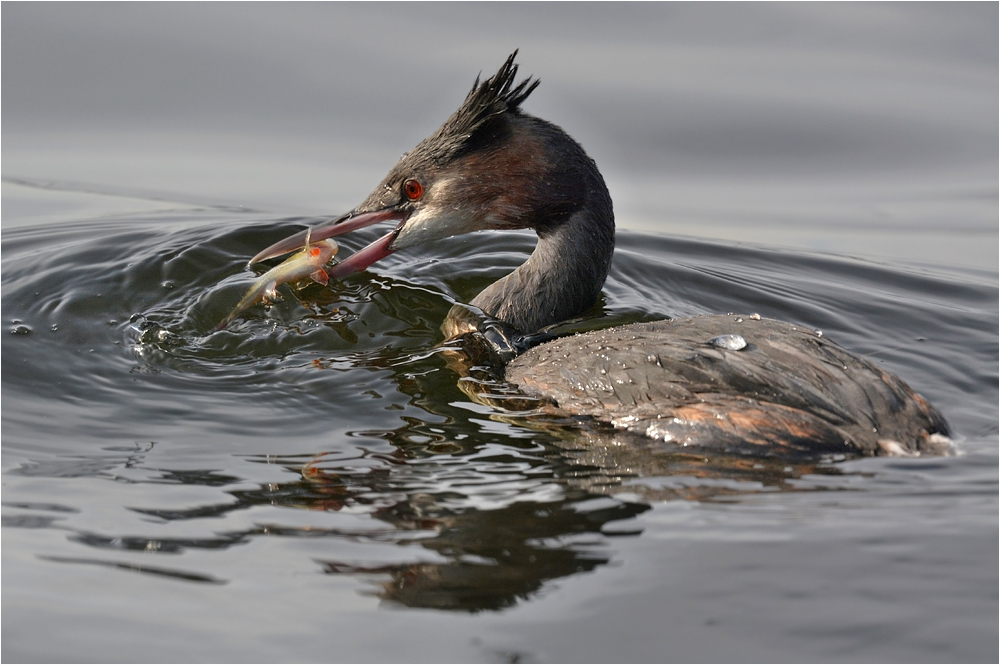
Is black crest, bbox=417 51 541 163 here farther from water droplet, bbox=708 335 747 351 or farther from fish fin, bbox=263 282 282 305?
water droplet, bbox=708 335 747 351

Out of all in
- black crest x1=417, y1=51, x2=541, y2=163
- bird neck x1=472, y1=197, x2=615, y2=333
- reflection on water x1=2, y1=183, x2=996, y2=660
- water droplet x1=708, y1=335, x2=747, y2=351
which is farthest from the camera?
bird neck x1=472, y1=197, x2=615, y2=333

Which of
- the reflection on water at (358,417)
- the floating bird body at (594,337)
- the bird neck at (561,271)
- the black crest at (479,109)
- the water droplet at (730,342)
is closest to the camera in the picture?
the reflection on water at (358,417)

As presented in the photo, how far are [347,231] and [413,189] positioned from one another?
443 mm

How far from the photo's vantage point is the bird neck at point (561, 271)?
5953 mm

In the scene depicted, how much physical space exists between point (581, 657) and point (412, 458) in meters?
1.51

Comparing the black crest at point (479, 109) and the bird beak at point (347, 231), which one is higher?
the black crest at point (479, 109)

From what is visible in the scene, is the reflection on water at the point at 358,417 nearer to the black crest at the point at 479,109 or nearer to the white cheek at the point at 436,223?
the white cheek at the point at 436,223

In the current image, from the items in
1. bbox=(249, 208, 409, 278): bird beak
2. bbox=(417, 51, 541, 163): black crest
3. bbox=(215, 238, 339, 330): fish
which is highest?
bbox=(417, 51, 541, 163): black crest

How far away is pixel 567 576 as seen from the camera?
328 centimetres

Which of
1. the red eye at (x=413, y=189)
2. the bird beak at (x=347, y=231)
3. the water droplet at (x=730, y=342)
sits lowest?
the water droplet at (x=730, y=342)

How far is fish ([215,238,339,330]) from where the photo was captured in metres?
6.00

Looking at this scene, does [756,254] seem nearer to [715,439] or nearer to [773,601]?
[715,439]

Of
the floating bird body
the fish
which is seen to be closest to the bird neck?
the floating bird body

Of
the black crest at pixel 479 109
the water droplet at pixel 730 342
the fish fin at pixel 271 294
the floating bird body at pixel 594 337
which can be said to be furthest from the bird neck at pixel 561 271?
the water droplet at pixel 730 342
